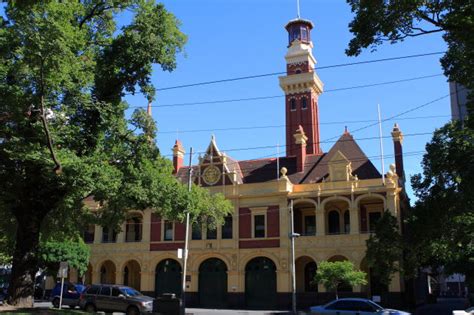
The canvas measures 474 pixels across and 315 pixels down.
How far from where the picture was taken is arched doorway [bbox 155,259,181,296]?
43250 mm

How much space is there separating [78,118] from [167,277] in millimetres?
28883

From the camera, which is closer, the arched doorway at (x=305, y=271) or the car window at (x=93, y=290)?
the car window at (x=93, y=290)

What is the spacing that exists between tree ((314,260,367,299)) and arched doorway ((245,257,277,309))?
284 inches

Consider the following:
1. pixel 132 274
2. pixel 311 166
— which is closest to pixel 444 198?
pixel 311 166

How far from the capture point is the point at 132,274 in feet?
157

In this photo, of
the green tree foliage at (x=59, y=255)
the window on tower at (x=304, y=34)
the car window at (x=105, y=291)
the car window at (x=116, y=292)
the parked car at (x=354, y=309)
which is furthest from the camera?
the window on tower at (x=304, y=34)

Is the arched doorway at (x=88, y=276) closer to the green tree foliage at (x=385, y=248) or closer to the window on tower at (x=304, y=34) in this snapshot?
the green tree foliage at (x=385, y=248)

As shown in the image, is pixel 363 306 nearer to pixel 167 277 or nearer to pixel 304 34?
pixel 167 277

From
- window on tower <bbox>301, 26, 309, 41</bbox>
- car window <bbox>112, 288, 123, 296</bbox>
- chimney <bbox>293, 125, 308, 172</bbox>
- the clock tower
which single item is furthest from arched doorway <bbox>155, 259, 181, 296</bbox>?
window on tower <bbox>301, 26, 309, 41</bbox>

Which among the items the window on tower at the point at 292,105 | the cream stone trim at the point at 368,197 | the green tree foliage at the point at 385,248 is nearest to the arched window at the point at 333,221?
the cream stone trim at the point at 368,197

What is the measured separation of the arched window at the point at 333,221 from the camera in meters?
40.8

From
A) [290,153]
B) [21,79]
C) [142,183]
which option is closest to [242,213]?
[290,153]

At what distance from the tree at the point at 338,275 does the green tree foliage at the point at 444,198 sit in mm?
9989

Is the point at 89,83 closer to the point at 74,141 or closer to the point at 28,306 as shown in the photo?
the point at 74,141
